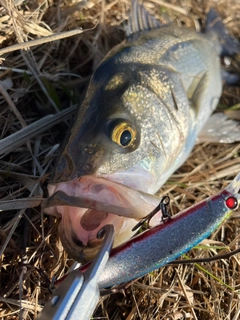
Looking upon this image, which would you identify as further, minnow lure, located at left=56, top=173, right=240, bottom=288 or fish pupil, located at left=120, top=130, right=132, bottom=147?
fish pupil, located at left=120, top=130, right=132, bottom=147

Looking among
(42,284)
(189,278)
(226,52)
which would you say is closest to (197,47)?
(226,52)

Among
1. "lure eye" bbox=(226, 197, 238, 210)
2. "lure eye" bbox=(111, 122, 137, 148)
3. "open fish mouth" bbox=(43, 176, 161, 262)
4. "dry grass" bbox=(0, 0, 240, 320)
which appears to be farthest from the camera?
"dry grass" bbox=(0, 0, 240, 320)

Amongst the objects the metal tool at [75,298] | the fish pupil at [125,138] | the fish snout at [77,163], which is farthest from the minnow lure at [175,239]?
the fish pupil at [125,138]

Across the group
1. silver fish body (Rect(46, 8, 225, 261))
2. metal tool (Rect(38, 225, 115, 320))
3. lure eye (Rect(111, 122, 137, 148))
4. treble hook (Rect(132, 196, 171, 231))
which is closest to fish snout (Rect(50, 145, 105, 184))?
silver fish body (Rect(46, 8, 225, 261))

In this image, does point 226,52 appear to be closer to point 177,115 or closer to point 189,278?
point 177,115

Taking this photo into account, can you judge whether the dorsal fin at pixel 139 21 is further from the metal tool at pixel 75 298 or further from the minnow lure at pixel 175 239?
the metal tool at pixel 75 298

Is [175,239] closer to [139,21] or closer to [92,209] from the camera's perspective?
[92,209]

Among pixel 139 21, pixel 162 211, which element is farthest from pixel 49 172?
pixel 139 21

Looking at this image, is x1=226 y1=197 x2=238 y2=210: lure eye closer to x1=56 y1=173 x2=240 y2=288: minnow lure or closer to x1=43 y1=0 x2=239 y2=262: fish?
x1=56 y1=173 x2=240 y2=288: minnow lure
